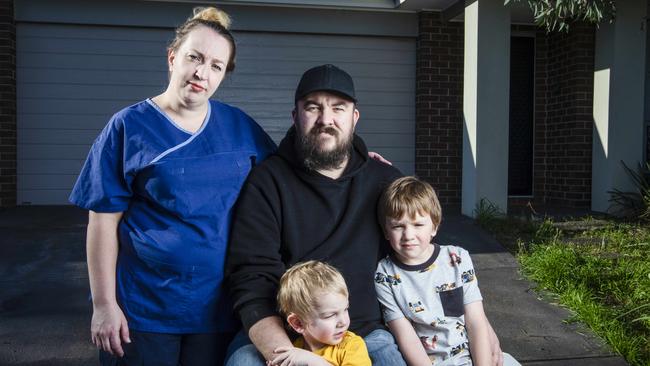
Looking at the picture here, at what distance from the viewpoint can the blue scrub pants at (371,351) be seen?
2.44 metres

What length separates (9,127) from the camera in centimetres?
816

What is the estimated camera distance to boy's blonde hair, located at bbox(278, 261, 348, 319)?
2.36 metres

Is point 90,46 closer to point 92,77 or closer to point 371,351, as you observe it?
point 92,77

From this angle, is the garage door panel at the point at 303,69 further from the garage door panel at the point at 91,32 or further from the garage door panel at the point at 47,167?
the garage door panel at the point at 47,167

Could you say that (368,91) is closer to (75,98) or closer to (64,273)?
(75,98)

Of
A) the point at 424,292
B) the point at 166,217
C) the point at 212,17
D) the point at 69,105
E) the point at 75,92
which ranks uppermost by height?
the point at 75,92

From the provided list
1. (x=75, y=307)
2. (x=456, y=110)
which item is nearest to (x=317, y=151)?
(x=75, y=307)

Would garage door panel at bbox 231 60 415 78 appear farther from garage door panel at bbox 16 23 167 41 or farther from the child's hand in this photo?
the child's hand

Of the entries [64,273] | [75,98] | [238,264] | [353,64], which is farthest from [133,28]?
[238,264]

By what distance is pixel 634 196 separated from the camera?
25.5 ft

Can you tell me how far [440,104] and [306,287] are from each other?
689 centimetres

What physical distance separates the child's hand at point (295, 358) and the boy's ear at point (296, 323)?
8 centimetres

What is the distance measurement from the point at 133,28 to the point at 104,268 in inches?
267

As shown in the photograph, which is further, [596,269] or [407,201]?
[596,269]
